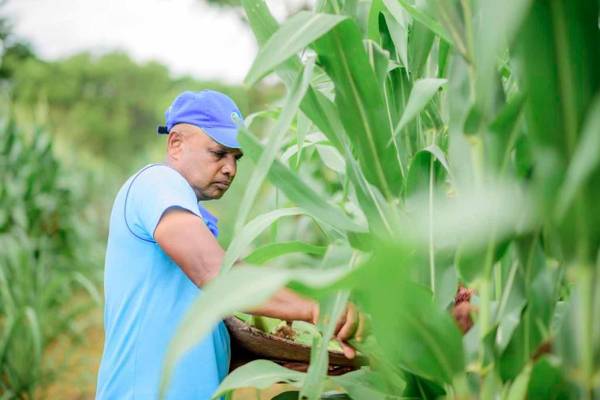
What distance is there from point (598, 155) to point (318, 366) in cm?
45

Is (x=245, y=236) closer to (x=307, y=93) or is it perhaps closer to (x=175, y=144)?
(x=307, y=93)

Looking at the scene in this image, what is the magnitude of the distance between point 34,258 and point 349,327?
127 inches

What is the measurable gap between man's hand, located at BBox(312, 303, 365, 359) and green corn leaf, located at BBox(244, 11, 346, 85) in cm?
39

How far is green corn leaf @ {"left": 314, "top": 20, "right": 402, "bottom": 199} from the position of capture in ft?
2.62

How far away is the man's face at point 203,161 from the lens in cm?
135

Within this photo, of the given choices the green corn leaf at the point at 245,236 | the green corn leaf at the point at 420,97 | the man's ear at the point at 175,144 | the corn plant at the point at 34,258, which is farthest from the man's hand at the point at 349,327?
the corn plant at the point at 34,258

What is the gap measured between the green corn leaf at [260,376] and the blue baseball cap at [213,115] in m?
0.47

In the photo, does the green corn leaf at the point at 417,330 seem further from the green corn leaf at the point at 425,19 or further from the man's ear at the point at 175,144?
the man's ear at the point at 175,144

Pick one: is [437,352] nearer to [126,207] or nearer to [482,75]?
[482,75]

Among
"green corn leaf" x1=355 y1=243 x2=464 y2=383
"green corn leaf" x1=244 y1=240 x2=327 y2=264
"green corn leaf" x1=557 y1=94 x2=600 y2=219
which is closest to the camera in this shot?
"green corn leaf" x1=557 y1=94 x2=600 y2=219

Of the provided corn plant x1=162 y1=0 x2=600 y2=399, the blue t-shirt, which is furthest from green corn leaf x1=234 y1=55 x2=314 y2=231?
the blue t-shirt

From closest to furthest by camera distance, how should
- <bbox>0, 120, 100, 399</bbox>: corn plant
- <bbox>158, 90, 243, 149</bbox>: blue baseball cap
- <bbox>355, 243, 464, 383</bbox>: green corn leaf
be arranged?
<bbox>355, 243, 464, 383</bbox>: green corn leaf
<bbox>158, 90, 243, 149</bbox>: blue baseball cap
<bbox>0, 120, 100, 399</bbox>: corn plant

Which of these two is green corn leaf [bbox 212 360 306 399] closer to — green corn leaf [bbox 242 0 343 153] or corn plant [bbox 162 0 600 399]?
corn plant [bbox 162 0 600 399]

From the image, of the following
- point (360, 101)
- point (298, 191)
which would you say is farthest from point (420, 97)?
point (298, 191)
